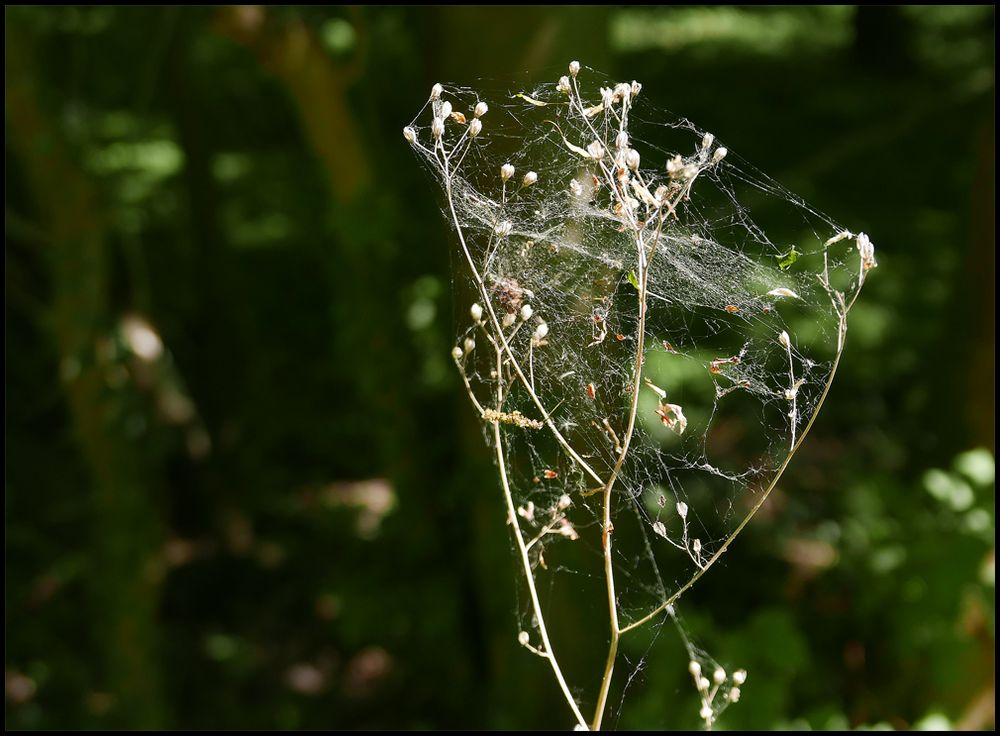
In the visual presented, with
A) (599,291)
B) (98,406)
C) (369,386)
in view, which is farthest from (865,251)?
(98,406)

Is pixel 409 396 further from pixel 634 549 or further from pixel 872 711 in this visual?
pixel 872 711

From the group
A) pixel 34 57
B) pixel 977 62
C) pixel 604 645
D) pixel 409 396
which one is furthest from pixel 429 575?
pixel 977 62

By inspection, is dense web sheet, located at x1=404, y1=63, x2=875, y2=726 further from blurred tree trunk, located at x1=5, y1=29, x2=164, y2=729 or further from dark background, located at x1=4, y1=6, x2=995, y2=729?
blurred tree trunk, located at x1=5, y1=29, x2=164, y2=729

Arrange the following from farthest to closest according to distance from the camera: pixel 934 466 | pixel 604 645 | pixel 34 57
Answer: pixel 34 57 < pixel 934 466 < pixel 604 645

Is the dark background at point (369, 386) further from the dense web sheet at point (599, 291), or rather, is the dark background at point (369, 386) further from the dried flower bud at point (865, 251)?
the dried flower bud at point (865, 251)

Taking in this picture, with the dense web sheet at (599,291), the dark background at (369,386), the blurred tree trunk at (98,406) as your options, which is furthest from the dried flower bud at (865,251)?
the blurred tree trunk at (98,406)

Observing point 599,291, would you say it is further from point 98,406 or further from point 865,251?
point 98,406
